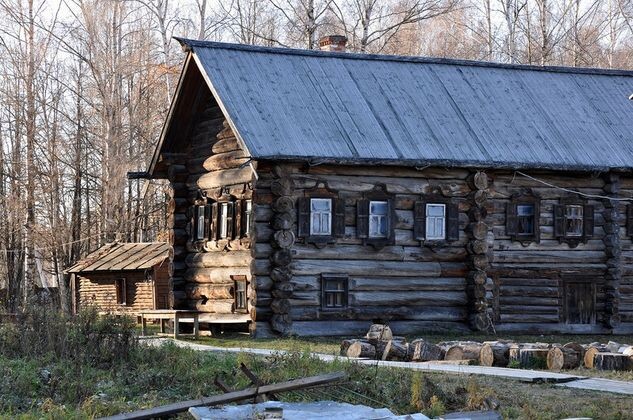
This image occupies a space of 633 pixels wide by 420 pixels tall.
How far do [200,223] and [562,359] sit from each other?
46.7 feet

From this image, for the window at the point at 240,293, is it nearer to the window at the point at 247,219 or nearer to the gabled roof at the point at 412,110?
the window at the point at 247,219

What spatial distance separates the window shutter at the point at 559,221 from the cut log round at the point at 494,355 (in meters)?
11.0

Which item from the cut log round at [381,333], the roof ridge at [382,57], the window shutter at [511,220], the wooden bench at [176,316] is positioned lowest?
the wooden bench at [176,316]

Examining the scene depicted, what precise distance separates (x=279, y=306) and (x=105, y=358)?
1105cm

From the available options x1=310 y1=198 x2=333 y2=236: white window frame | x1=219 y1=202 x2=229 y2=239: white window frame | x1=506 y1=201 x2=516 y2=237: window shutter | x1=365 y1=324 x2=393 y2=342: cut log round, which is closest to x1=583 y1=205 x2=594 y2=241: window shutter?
x1=506 y1=201 x2=516 y2=237: window shutter

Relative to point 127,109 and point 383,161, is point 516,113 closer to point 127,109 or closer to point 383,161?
point 383,161

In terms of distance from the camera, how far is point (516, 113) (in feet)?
108

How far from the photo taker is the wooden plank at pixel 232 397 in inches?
527

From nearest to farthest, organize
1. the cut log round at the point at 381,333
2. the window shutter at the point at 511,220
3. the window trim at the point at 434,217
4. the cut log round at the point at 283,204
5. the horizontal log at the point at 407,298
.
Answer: the cut log round at the point at 381,333
the cut log round at the point at 283,204
the horizontal log at the point at 407,298
the window trim at the point at 434,217
the window shutter at the point at 511,220

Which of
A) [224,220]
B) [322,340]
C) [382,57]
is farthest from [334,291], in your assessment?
[382,57]

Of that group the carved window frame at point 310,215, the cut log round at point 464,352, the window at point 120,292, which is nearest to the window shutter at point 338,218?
the carved window frame at point 310,215

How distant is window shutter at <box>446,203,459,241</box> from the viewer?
100 feet

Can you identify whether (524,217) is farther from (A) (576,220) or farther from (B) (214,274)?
(B) (214,274)

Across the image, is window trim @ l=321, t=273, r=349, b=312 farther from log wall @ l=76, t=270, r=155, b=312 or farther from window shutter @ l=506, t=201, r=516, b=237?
log wall @ l=76, t=270, r=155, b=312
